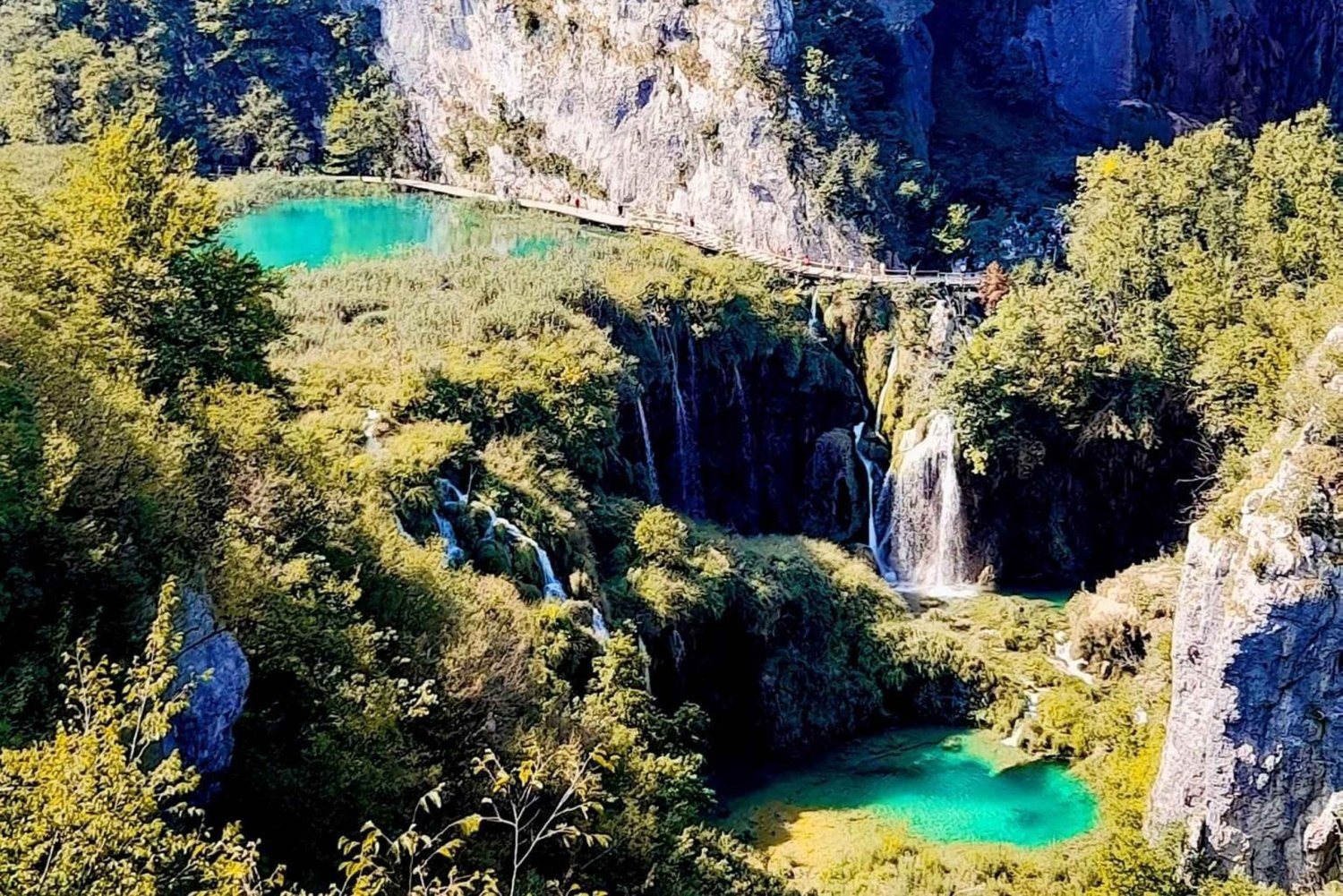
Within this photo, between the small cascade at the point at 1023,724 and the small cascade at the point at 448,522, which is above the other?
the small cascade at the point at 448,522

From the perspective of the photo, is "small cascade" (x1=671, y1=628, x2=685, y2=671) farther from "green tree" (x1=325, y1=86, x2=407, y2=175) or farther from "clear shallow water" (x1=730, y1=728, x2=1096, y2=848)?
Result: "green tree" (x1=325, y1=86, x2=407, y2=175)

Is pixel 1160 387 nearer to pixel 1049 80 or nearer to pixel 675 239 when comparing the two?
pixel 675 239

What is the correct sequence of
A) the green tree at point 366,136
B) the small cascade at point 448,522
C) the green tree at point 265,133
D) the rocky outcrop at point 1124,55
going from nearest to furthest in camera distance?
1. the small cascade at point 448,522
2. the rocky outcrop at point 1124,55
3. the green tree at point 366,136
4. the green tree at point 265,133

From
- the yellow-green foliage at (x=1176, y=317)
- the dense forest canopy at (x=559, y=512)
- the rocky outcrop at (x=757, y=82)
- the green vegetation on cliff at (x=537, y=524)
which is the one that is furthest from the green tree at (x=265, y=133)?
the yellow-green foliage at (x=1176, y=317)

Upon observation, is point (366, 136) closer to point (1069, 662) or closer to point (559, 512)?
point (559, 512)

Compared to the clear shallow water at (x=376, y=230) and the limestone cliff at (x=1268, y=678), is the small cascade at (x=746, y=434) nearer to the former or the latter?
the clear shallow water at (x=376, y=230)

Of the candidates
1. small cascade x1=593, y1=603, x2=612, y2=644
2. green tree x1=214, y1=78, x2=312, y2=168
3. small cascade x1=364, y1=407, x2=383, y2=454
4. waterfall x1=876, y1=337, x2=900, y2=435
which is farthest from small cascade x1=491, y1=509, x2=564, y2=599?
green tree x1=214, y1=78, x2=312, y2=168
